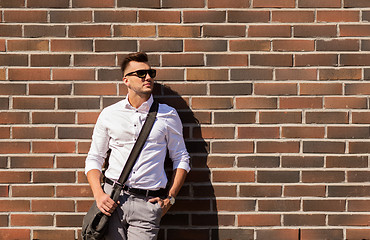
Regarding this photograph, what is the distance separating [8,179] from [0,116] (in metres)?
0.50

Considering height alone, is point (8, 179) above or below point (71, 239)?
above

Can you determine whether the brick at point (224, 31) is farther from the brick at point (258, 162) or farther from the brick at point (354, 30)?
the brick at point (258, 162)

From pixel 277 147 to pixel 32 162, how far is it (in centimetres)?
193

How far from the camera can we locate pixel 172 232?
3182mm

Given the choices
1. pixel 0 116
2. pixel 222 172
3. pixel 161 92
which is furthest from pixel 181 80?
pixel 0 116

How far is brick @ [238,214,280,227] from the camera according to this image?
315cm

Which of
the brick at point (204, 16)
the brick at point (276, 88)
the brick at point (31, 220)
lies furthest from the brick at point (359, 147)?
the brick at point (31, 220)

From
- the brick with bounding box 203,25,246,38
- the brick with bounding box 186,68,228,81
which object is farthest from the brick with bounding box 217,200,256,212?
the brick with bounding box 203,25,246,38

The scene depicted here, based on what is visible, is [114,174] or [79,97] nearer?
[114,174]

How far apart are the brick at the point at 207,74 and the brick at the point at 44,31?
3.39ft

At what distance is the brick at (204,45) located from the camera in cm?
310

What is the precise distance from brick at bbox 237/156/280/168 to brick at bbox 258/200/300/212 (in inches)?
11.2

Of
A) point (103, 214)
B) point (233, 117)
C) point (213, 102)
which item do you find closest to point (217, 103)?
point (213, 102)

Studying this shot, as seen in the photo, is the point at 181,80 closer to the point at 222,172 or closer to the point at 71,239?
the point at 222,172
